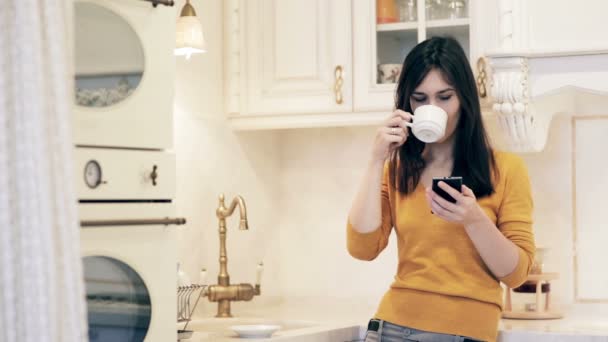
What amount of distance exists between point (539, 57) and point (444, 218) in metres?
0.82

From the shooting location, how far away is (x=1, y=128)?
1491mm

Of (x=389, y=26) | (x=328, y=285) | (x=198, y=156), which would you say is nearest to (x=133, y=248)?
(x=198, y=156)

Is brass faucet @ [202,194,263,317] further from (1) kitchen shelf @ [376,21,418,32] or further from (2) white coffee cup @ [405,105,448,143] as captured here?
(2) white coffee cup @ [405,105,448,143]

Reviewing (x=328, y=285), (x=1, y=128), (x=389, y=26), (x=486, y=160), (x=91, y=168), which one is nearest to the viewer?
(x=1, y=128)

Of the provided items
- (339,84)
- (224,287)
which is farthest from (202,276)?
(339,84)

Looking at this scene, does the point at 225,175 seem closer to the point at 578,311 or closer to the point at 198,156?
the point at 198,156

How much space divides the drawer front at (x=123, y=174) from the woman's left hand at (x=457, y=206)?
1.71 ft

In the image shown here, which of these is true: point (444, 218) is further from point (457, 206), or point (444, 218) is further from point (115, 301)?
point (115, 301)

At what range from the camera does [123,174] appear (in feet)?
6.51

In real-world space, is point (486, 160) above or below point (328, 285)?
above

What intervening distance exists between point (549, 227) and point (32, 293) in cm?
189

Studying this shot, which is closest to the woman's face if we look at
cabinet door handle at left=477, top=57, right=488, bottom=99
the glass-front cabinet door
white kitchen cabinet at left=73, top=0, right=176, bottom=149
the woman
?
the woman

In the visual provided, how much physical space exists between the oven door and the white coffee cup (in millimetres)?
520

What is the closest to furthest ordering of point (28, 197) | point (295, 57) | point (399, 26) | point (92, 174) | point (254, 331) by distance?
point (28, 197) → point (92, 174) → point (254, 331) → point (399, 26) → point (295, 57)
